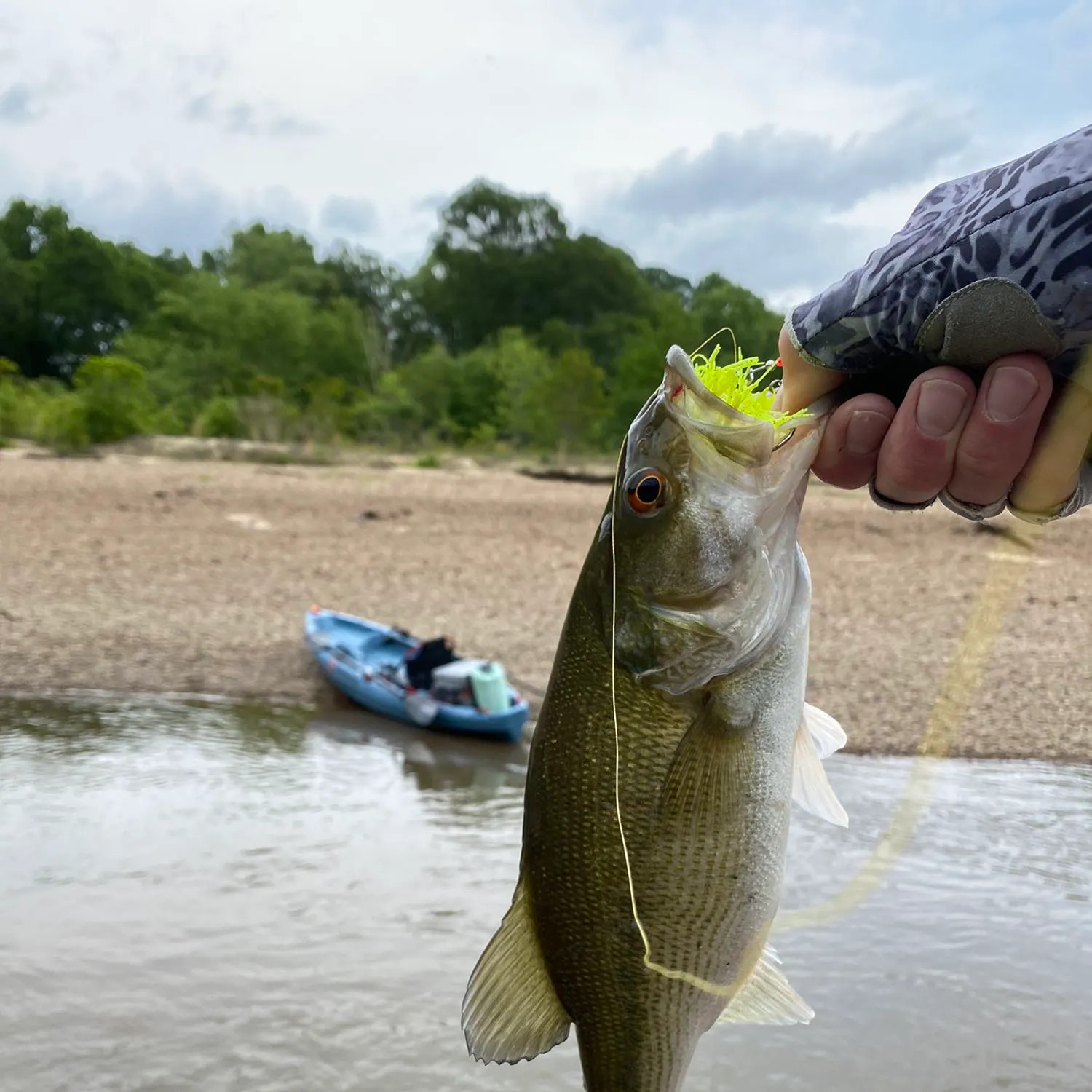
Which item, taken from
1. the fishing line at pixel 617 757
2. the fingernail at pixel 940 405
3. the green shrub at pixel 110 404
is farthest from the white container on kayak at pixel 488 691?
the green shrub at pixel 110 404

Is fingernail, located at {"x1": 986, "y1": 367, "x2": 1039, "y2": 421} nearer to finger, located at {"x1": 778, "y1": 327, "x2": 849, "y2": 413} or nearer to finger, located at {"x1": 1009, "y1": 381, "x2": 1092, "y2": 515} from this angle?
finger, located at {"x1": 1009, "y1": 381, "x2": 1092, "y2": 515}

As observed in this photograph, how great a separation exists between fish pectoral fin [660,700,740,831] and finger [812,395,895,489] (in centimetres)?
53

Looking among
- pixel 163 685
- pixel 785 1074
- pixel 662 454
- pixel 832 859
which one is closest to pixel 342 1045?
pixel 785 1074

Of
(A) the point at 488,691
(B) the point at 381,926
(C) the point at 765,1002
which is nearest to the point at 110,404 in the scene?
(A) the point at 488,691

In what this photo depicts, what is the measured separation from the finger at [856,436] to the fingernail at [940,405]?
0.33 ft

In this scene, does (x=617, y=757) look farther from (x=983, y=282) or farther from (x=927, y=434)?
(x=983, y=282)

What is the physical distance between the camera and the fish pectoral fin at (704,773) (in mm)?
2057

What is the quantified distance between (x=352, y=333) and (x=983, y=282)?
2141 inches

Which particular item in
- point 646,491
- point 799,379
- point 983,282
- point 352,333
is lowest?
point 646,491

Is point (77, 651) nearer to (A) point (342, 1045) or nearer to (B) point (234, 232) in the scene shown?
(A) point (342, 1045)

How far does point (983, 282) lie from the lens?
1817 millimetres

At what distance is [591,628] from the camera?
209 cm

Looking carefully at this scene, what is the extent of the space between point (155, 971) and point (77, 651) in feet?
23.1

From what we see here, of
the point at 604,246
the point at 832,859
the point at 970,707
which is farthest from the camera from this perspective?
the point at 604,246
